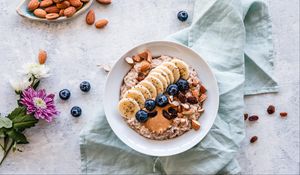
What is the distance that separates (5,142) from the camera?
2.22 m

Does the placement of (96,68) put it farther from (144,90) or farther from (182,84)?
(182,84)

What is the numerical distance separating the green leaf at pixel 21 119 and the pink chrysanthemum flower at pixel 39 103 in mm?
25

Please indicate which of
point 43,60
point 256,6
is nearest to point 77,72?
point 43,60

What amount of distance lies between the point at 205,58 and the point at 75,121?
2.09ft

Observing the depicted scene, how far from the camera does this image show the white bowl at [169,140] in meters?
2.08

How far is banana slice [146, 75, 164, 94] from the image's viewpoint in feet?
6.66

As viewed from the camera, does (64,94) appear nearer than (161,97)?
No

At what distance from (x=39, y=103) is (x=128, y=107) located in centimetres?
40

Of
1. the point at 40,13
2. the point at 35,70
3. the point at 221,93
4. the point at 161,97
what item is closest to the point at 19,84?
the point at 35,70

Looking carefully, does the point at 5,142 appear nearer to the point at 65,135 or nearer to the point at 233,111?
the point at 65,135

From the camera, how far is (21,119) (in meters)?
2.17

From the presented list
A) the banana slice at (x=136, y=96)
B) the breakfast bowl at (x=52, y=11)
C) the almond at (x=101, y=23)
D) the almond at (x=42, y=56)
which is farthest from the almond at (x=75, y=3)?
the banana slice at (x=136, y=96)

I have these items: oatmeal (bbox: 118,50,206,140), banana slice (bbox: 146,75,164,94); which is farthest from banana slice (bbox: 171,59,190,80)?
banana slice (bbox: 146,75,164,94)

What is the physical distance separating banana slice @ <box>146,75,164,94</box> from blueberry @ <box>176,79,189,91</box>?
2.8 inches
